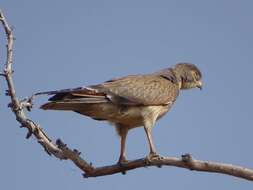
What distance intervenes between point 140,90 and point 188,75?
78.6 inches

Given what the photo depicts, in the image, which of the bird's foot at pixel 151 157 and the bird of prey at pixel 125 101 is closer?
the bird's foot at pixel 151 157

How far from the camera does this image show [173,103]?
9570 millimetres

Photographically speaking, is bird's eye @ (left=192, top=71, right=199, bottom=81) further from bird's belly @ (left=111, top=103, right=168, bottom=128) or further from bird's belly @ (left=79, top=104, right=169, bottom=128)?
bird's belly @ (left=111, top=103, right=168, bottom=128)

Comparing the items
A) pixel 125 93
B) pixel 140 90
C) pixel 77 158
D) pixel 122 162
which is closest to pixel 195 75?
pixel 140 90

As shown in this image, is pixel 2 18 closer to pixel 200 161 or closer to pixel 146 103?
pixel 200 161

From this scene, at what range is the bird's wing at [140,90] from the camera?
845cm

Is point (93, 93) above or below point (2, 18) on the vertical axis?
below

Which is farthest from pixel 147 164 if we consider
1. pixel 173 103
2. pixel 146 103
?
pixel 173 103

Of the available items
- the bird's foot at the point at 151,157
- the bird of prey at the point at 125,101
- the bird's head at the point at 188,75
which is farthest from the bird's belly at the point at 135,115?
Result: the bird's head at the point at 188,75

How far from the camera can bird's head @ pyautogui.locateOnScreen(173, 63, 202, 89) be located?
420 inches

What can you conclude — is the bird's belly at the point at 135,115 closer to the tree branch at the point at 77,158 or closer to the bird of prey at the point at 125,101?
the bird of prey at the point at 125,101

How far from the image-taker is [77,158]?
22.9ft

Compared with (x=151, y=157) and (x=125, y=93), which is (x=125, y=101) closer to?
(x=125, y=93)

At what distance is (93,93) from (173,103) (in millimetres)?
1951
